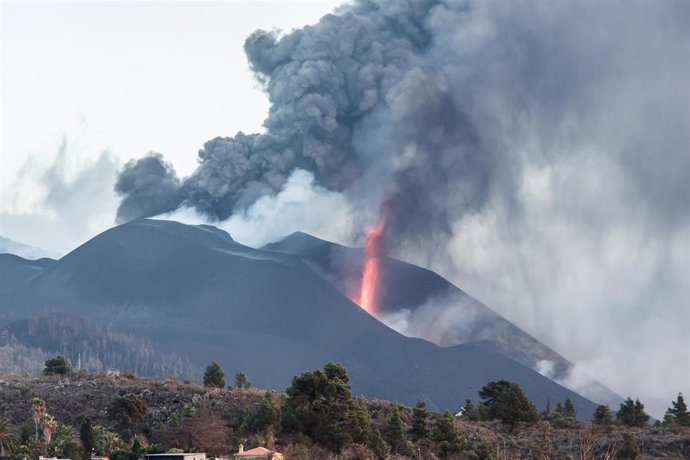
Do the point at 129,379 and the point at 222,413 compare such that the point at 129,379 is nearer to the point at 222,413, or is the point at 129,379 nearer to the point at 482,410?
the point at 222,413

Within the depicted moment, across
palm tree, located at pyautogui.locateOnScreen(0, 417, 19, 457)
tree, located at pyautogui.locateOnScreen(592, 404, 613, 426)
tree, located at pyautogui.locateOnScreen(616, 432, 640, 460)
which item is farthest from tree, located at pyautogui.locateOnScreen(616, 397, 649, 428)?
palm tree, located at pyautogui.locateOnScreen(0, 417, 19, 457)

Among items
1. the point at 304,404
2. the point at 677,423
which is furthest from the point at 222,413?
the point at 677,423

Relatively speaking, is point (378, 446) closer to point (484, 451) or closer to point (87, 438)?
point (484, 451)

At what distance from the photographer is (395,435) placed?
91.1 metres

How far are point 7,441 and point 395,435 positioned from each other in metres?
24.2

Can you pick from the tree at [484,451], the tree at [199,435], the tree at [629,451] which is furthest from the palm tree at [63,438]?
the tree at [629,451]

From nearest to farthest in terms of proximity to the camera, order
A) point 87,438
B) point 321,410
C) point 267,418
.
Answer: point 87,438, point 267,418, point 321,410

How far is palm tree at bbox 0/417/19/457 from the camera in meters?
80.3

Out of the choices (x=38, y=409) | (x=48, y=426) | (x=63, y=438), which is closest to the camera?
(x=63, y=438)

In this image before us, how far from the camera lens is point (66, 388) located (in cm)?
10294

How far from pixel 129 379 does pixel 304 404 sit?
21.9 m

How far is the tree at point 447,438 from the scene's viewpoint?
90625mm

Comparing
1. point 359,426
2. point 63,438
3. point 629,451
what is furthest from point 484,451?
point 63,438

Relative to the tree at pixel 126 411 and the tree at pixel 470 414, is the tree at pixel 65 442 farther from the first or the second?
the tree at pixel 470 414
